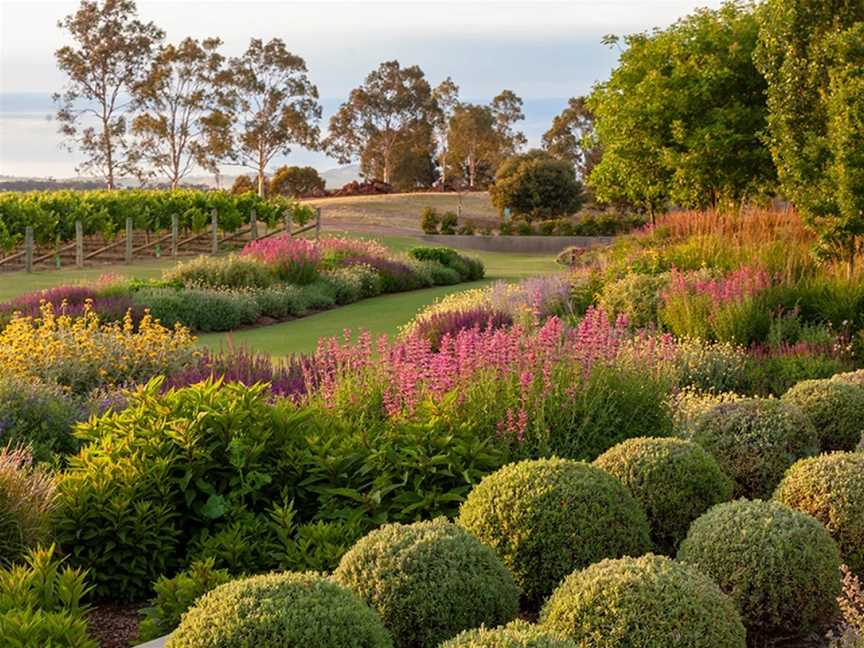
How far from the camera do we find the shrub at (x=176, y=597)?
4.32 metres

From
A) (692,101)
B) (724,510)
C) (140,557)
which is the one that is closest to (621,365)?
(724,510)

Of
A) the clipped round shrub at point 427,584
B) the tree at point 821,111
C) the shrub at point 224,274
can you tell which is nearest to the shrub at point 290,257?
the shrub at point 224,274

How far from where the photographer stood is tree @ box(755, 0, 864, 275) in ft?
45.3

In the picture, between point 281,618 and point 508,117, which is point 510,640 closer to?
point 281,618

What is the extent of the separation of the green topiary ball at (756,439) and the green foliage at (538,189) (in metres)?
43.8

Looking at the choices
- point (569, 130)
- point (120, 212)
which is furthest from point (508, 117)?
point (120, 212)

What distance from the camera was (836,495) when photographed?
5055mm

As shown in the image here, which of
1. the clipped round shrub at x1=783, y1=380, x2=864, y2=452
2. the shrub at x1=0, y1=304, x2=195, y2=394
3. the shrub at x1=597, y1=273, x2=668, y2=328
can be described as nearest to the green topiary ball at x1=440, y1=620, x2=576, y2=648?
the clipped round shrub at x1=783, y1=380, x2=864, y2=452

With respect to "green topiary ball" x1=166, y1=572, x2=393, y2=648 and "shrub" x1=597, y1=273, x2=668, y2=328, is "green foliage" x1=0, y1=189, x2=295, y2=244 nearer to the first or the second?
"shrub" x1=597, y1=273, x2=668, y2=328

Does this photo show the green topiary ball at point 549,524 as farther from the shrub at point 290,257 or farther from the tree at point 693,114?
the tree at point 693,114

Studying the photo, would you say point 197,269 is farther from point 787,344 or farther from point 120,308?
point 787,344

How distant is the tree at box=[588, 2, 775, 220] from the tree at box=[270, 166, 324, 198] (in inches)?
1817

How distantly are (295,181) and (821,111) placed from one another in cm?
5827

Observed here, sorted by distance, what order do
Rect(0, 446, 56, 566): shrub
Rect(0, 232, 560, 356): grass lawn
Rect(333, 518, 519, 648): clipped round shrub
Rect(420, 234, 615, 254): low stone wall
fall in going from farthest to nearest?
1. Rect(420, 234, 615, 254): low stone wall
2. Rect(0, 232, 560, 356): grass lawn
3. Rect(0, 446, 56, 566): shrub
4. Rect(333, 518, 519, 648): clipped round shrub
